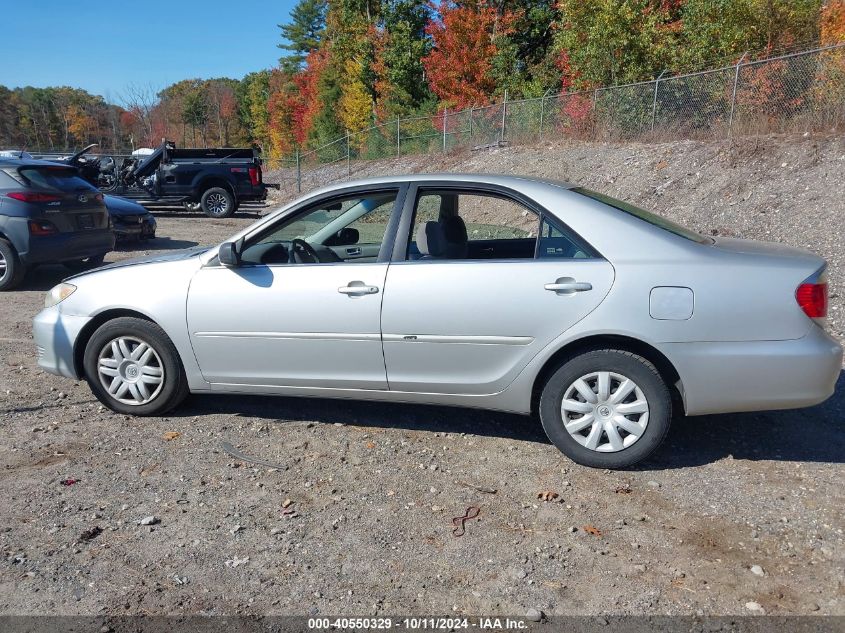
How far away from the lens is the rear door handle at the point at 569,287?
3918mm

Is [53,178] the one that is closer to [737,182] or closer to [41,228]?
[41,228]

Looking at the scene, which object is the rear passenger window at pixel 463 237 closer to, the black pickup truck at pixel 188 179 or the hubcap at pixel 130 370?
the hubcap at pixel 130 370

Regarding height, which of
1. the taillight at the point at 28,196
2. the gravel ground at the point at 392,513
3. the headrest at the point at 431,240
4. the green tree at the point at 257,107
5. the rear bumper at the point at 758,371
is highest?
the green tree at the point at 257,107

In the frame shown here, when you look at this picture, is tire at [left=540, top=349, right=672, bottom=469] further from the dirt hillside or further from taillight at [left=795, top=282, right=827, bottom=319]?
the dirt hillside

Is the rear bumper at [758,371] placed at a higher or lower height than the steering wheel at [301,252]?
lower

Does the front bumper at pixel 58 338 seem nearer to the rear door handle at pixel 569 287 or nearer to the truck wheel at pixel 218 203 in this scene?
the rear door handle at pixel 569 287

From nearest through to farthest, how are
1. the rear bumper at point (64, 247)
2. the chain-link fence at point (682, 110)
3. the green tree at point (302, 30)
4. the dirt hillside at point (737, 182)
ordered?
the rear bumper at point (64, 247) < the dirt hillside at point (737, 182) < the chain-link fence at point (682, 110) < the green tree at point (302, 30)

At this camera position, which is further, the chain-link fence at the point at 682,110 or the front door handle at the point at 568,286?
the chain-link fence at the point at 682,110

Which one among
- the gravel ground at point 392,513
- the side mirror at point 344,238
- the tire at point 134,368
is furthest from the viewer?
the side mirror at point 344,238

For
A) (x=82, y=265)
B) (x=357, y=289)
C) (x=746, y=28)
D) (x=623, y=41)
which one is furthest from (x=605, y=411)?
(x=623, y=41)

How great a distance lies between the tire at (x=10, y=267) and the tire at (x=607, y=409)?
7.61m

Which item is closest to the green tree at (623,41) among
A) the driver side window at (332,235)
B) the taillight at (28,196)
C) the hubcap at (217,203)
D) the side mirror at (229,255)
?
the hubcap at (217,203)

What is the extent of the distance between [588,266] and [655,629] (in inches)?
76.2

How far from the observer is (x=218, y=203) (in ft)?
63.3
